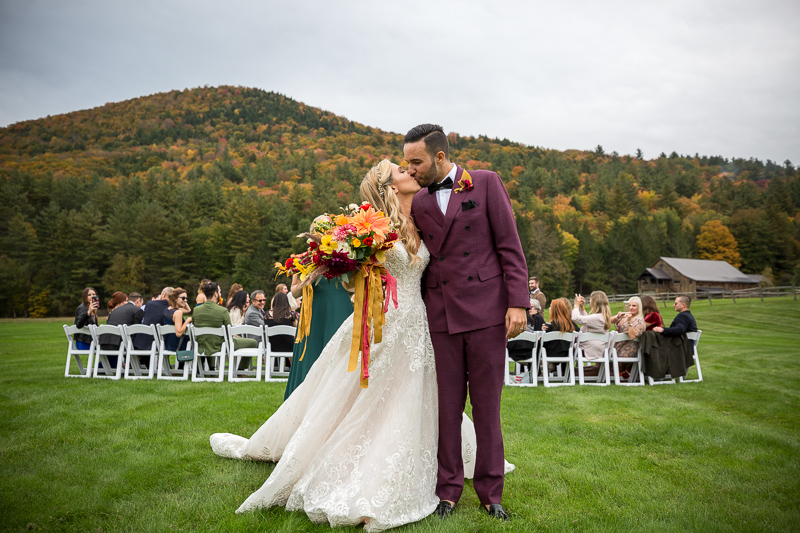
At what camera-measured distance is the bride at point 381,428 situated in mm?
2977

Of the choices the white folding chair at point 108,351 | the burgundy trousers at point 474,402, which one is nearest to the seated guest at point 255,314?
the white folding chair at point 108,351

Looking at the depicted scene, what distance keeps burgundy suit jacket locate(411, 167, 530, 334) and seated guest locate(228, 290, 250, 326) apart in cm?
938

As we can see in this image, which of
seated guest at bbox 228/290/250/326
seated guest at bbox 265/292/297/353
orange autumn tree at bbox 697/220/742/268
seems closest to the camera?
seated guest at bbox 265/292/297/353

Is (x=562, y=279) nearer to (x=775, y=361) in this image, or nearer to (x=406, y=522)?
(x=775, y=361)

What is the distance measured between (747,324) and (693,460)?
97.3ft

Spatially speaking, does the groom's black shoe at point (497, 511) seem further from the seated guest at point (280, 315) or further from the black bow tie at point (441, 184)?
the seated guest at point (280, 315)

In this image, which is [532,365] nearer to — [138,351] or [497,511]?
[497,511]

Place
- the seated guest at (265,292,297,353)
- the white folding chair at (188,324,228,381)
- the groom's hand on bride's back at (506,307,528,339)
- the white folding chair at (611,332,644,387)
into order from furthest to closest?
the seated guest at (265,292,297,353)
the white folding chair at (188,324,228,381)
the white folding chair at (611,332,644,387)
the groom's hand on bride's back at (506,307,528,339)

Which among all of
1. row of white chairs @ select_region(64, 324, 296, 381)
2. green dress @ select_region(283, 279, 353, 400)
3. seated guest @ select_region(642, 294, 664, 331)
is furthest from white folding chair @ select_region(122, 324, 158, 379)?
seated guest @ select_region(642, 294, 664, 331)

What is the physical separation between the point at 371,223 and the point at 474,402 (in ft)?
4.41

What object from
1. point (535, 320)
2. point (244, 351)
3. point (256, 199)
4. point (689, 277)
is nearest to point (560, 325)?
point (535, 320)

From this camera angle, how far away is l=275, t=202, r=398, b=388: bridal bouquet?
3.10 metres

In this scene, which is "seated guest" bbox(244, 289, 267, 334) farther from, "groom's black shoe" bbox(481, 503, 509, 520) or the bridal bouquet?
"groom's black shoe" bbox(481, 503, 509, 520)

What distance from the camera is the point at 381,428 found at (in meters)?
3.22
